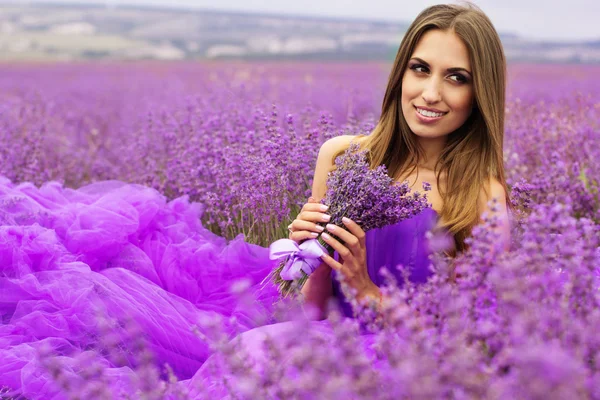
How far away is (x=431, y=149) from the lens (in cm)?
220

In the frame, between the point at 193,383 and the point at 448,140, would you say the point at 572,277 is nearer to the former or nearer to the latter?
the point at 193,383

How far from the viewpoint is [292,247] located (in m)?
1.77

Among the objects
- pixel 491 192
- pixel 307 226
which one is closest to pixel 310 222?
pixel 307 226

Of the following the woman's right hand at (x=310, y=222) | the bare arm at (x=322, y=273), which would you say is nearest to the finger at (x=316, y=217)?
the woman's right hand at (x=310, y=222)

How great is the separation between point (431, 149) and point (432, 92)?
305mm

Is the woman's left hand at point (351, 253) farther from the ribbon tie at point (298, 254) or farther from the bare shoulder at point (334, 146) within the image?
the bare shoulder at point (334, 146)

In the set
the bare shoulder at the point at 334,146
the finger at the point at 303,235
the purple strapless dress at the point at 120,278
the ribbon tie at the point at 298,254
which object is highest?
the bare shoulder at the point at 334,146

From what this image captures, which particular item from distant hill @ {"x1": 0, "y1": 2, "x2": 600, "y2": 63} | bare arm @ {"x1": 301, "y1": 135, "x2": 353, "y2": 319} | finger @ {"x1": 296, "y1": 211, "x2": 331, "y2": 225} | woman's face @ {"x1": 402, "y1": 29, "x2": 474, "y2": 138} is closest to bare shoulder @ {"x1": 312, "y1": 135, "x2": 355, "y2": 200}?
bare arm @ {"x1": 301, "y1": 135, "x2": 353, "y2": 319}

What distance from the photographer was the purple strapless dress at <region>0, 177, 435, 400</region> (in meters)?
1.82

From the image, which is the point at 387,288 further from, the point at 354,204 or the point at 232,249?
the point at 232,249

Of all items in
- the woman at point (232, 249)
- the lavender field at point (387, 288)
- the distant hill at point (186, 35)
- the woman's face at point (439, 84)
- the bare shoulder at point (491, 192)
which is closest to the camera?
the lavender field at point (387, 288)

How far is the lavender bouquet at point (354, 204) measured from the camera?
177 cm

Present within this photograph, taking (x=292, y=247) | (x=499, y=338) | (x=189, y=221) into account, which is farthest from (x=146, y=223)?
(x=499, y=338)

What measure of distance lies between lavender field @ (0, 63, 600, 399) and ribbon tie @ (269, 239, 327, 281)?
290 millimetres
